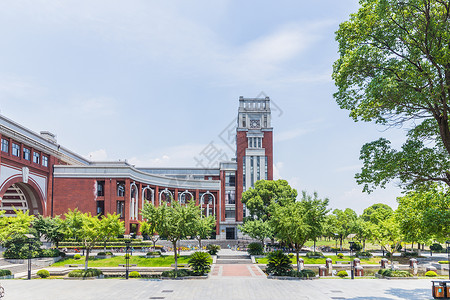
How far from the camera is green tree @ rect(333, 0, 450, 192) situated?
50.9ft

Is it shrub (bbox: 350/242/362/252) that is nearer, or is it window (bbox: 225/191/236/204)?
shrub (bbox: 350/242/362/252)

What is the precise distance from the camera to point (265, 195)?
64688 mm

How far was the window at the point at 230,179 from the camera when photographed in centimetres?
8400

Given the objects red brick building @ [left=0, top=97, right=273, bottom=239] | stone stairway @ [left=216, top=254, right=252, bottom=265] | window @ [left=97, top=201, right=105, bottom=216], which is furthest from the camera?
window @ [left=97, top=201, right=105, bottom=216]

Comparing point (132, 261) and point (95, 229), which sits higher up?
point (95, 229)

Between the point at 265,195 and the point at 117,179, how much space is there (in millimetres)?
24155

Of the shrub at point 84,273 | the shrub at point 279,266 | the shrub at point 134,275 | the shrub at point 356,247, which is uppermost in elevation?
the shrub at point 279,266

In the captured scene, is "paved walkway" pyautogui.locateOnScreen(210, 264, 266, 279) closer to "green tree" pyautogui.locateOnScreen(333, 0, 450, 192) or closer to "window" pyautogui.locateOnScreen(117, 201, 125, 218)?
"green tree" pyautogui.locateOnScreen(333, 0, 450, 192)

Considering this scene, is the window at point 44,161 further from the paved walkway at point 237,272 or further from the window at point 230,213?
the window at point 230,213

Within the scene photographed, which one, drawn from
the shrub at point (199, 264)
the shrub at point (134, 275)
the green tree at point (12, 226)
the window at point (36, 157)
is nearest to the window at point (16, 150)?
the window at point (36, 157)

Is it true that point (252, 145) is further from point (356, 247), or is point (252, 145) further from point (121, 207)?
point (356, 247)

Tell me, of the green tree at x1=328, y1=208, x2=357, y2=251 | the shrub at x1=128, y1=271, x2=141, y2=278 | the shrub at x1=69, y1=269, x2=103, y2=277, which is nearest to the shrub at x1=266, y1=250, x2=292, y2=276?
the shrub at x1=128, y1=271, x2=141, y2=278

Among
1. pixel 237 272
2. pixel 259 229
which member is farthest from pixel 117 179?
pixel 237 272

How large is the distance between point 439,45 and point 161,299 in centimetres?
1821
